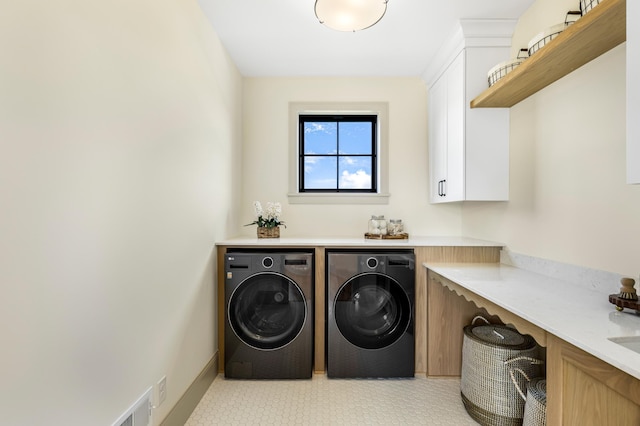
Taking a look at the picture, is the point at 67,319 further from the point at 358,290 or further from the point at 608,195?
the point at 608,195

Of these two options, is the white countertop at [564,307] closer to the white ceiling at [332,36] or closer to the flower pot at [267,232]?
the flower pot at [267,232]

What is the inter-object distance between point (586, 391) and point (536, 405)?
536 millimetres

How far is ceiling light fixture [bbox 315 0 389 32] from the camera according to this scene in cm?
172

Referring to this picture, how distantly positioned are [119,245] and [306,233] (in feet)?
6.21

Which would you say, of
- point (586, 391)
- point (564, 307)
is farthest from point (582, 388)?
point (564, 307)

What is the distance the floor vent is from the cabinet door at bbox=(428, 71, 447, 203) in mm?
2345

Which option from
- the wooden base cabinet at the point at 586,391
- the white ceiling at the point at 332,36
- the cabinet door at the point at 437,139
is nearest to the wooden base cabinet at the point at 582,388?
the wooden base cabinet at the point at 586,391

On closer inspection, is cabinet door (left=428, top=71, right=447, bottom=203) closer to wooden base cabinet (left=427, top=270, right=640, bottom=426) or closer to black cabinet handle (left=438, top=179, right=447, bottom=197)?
black cabinet handle (left=438, top=179, right=447, bottom=197)

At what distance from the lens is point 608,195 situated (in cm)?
149

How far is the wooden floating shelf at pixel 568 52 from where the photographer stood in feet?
3.97

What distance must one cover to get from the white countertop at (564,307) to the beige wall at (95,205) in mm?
1537

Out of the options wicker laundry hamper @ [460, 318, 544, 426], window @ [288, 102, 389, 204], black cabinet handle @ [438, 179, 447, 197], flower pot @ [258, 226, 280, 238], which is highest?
window @ [288, 102, 389, 204]

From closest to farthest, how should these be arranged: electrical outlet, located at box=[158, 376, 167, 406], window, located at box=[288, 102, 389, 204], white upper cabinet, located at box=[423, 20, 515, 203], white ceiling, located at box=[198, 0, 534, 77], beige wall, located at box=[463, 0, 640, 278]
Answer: beige wall, located at box=[463, 0, 640, 278] < electrical outlet, located at box=[158, 376, 167, 406] < white ceiling, located at box=[198, 0, 534, 77] < white upper cabinet, located at box=[423, 20, 515, 203] < window, located at box=[288, 102, 389, 204]

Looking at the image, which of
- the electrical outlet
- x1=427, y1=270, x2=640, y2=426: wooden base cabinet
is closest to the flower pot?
the electrical outlet
